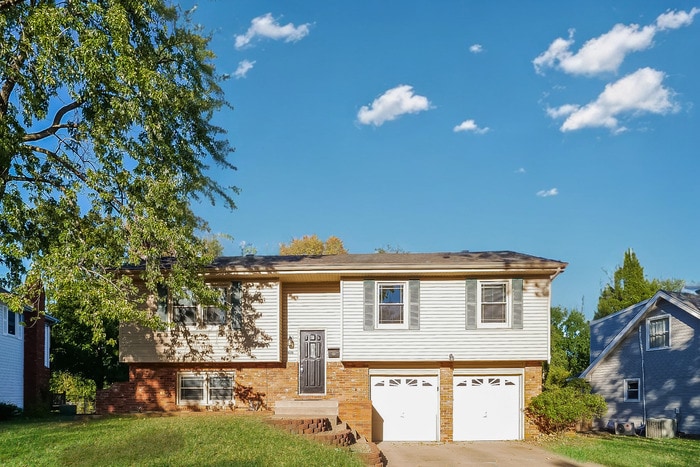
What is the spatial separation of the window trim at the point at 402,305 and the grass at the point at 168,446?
4.56 m

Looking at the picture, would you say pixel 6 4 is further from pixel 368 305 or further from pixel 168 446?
pixel 368 305

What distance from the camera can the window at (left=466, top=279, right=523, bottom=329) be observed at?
Answer: 1664 cm

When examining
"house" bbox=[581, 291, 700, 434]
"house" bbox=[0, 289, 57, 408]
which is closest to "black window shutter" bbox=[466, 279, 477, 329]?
"house" bbox=[581, 291, 700, 434]

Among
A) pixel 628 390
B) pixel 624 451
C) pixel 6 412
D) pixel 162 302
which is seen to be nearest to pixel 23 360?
pixel 6 412

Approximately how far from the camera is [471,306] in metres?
16.8

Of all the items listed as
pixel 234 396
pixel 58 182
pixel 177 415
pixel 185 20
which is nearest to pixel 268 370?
pixel 234 396

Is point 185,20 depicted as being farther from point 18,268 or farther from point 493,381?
point 493,381

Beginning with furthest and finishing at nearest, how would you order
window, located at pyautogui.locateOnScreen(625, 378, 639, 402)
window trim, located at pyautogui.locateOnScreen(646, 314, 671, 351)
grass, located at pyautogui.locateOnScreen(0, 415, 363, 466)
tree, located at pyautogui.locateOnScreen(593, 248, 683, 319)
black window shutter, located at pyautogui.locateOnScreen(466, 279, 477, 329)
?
tree, located at pyautogui.locateOnScreen(593, 248, 683, 319), window, located at pyautogui.locateOnScreen(625, 378, 639, 402), window trim, located at pyautogui.locateOnScreen(646, 314, 671, 351), black window shutter, located at pyautogui.locateOnScreen(466, 279, 477, 329), grass, located at pyautogui.locateOnScreen(0, 415, 363, 466)

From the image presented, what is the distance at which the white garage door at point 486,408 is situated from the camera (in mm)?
16766

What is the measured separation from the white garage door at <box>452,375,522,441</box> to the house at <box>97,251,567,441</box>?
1.1 inches

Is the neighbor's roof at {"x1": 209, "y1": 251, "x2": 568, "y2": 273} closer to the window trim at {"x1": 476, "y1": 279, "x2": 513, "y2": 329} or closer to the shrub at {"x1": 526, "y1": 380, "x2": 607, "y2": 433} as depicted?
the window trim at {"x1": 476, "y1": 279, "x2": 513, "y2": 329}

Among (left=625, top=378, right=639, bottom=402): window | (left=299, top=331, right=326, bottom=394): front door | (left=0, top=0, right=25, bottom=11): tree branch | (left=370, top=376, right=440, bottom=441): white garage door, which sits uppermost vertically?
(left=0, top=0, right=25, bottom=11): tree branch

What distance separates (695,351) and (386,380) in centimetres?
1188

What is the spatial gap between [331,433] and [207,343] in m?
5.34
